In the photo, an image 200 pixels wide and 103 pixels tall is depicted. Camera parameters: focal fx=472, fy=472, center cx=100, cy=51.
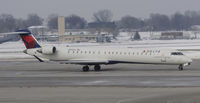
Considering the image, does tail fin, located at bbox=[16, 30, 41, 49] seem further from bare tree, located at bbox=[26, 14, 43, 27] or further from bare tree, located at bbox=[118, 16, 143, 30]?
bare tree, located at bbox=[118, 16, 143, 30]

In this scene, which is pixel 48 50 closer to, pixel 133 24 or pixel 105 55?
pixel 105 55

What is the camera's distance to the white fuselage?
1527 inches

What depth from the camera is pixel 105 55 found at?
40.3m

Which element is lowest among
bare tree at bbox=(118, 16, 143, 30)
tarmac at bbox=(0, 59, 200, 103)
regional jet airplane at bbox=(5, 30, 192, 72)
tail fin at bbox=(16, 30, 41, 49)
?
tarmac at bbox=(0, 59, 200, 103)

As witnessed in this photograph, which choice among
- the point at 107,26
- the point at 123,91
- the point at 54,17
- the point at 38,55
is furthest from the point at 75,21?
the point at 123,91

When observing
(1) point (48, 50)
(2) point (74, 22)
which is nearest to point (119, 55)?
(1) point (48, 50)

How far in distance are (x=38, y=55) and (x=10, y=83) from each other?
1094cm

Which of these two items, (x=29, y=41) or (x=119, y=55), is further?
(x=29, y=41)

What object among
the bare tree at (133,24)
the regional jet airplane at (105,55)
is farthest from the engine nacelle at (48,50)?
the bare tree at (133,24)

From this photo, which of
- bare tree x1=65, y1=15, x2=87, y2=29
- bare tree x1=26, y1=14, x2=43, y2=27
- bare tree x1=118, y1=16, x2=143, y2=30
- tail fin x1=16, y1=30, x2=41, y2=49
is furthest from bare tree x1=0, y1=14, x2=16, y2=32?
tail fin x1=16, y1=30, x2=41, y2=49

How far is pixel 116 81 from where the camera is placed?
30438mm

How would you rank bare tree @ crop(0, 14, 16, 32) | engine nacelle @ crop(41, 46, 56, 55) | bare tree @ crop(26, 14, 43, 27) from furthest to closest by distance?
bare tree @ crop(26, 14, 43, 27), bare tree @ crop(0, 14, 16, 32), engine nacelle @ crop(41, 46, 56, 55)

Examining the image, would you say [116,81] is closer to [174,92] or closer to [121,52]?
[174,92]

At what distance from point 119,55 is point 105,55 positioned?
4.12 feet
